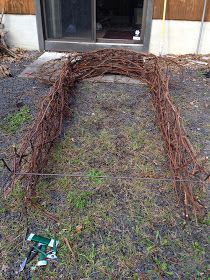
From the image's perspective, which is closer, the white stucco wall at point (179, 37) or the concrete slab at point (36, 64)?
the concrete slab at point (36, 64)

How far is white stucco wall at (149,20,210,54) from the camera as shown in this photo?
205 inches

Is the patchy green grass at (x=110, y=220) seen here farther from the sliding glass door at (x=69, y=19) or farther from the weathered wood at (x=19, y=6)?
the weathered wood at (x=19, y=6)

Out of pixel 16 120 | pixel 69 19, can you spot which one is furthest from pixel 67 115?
pixel 69 19

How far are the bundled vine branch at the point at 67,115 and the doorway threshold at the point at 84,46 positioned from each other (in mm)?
769

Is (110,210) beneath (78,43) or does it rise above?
beneath

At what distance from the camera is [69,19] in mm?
5418

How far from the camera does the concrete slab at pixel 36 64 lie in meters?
4.61

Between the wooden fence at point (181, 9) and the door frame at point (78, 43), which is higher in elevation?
the wooden fence at point (181, 9)

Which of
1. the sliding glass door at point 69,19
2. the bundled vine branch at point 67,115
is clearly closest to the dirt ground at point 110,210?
the bundled vine branch at point 67,115

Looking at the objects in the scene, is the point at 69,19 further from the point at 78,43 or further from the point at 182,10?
the point at 182,10

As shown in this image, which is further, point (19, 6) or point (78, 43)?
point (78, 43)

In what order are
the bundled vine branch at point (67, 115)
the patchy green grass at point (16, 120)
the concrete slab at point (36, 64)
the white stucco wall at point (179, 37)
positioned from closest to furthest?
the bundled vine branch at point (67, 115) < the patchy green grass at point (16, 120) < the concrete slab at point (36, 64) < the white stucco wall at point (179, 37)

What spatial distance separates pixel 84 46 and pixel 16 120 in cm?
275

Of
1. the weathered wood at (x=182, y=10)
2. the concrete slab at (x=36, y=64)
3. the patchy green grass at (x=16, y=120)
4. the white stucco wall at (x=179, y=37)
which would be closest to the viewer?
the patchy green grass at (x=16, y=120)
